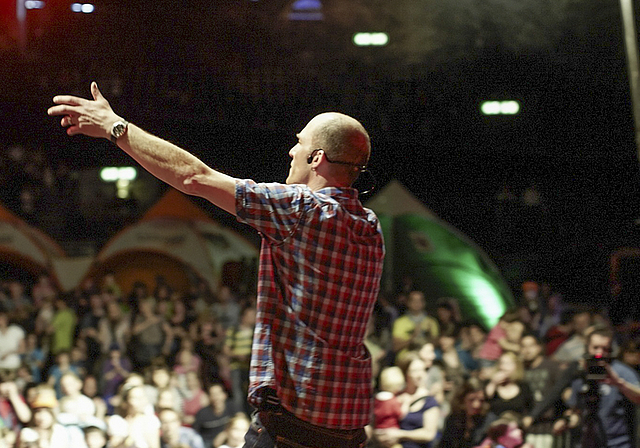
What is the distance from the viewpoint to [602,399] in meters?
5.06

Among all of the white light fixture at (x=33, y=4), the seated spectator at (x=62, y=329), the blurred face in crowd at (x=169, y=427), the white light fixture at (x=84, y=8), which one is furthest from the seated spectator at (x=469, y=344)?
the white light fixture at (x=33, y=4)

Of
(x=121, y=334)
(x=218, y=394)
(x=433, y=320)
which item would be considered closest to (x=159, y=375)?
(x=218, y=394)

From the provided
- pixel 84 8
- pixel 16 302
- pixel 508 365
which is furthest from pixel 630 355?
pixel 84 8

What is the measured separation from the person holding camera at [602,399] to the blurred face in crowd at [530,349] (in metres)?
0.44

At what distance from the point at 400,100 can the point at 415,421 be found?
263 inches

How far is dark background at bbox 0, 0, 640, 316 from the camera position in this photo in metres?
11.0

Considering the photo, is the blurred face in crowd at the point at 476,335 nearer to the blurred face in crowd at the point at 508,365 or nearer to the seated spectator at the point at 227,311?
the blurred face in crowd at the point at 508,365

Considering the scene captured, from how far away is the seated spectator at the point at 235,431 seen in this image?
5.20 meters

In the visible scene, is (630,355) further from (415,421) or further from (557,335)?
(415,421)

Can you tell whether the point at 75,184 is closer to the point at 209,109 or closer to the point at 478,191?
the point at 209,109

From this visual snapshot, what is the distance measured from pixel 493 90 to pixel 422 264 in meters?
2.72

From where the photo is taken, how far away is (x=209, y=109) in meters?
11.2

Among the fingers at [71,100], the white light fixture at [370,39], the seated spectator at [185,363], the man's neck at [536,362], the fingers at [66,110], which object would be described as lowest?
the man's neck at [536,362]

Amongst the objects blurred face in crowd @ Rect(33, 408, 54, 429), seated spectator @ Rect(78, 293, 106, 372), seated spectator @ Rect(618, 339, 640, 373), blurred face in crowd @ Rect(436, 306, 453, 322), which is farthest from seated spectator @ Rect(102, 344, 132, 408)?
seated spectator @ Rect(618, 339, 640, 373)
